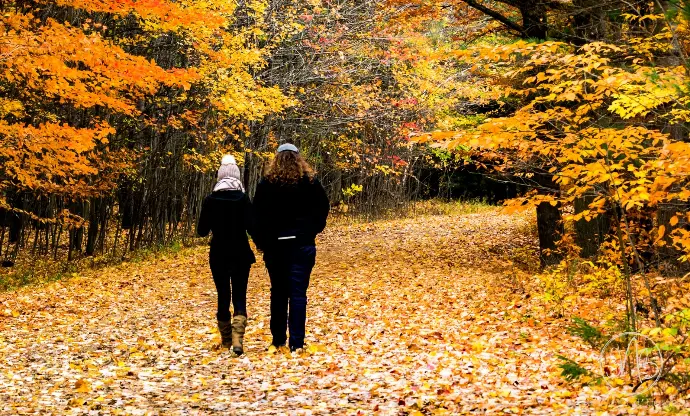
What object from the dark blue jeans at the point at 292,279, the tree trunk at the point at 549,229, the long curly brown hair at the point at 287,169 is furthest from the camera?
the tree trunk at the point at 549,229

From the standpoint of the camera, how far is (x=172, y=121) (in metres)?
17.7

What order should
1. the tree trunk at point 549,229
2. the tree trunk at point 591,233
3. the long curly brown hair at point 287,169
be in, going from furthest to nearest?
1. the tree trunk at point 549,229
2. the tree trunk at point 591,233
3. the long curly brown hair at point 287,169

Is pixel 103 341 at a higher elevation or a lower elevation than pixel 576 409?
lower

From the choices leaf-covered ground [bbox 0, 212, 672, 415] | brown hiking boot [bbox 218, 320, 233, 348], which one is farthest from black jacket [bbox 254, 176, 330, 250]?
leaf-covered ground [bbox 0, 212, 672, 415]

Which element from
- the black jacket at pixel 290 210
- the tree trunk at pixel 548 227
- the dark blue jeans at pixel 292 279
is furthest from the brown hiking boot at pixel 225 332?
the tree trunk at pixel 548 227

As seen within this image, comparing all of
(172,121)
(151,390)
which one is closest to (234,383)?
(151,390)

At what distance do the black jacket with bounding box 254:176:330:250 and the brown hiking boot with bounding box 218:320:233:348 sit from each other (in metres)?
1.12

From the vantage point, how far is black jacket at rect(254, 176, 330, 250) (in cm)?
752

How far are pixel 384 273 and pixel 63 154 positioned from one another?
6333 millimetres

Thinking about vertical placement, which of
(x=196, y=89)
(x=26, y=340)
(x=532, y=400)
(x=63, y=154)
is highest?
(x=196, y=89)

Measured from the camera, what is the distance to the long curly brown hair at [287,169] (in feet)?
24.5

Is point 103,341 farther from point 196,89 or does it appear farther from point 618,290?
point 196,89

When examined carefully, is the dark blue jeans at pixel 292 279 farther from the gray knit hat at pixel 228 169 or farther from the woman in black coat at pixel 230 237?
the gray knit hat at pixel 228 169

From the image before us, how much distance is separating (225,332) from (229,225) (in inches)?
48.1
